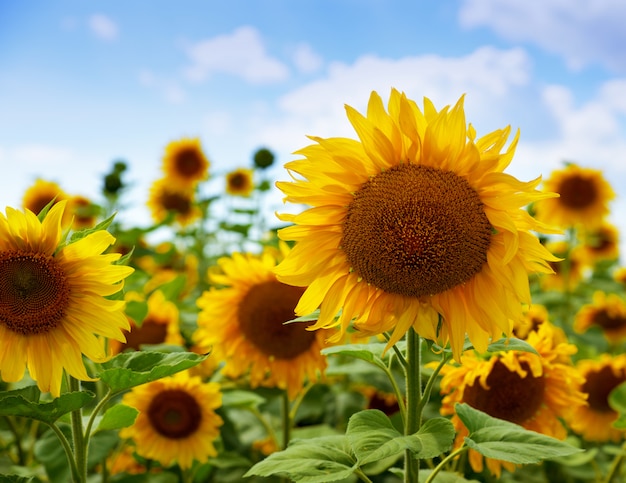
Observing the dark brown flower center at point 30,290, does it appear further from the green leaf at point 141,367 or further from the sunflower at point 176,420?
the sunflower at point 176,420

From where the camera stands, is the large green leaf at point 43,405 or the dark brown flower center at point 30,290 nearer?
the large green leaf at point 43,405

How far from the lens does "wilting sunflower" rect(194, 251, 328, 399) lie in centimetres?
300

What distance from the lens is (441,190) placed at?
161cm

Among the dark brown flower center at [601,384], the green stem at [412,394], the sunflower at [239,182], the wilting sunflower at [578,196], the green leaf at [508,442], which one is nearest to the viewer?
the green leaf at [508,442]

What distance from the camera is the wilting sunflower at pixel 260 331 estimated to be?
3000 mm

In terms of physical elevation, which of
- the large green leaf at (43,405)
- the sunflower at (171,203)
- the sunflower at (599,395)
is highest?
the sunflower at (171,203)

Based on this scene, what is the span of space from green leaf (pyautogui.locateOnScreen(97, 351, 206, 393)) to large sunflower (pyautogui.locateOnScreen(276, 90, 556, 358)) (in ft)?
1.27

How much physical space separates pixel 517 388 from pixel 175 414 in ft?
4.69

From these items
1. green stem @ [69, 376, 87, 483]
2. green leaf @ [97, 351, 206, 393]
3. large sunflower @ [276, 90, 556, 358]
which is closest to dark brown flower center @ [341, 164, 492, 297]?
large sunflower @ [276, 90, 556, 358]

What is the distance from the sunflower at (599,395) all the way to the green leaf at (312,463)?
1861mm

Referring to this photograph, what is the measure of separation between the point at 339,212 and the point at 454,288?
35 cm

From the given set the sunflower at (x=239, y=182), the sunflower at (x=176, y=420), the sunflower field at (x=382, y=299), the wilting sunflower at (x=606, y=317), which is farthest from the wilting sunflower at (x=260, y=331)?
the sunflower at (x=239, y=182)

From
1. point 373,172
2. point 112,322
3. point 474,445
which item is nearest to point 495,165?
point 373,172

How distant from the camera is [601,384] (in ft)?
10.9
